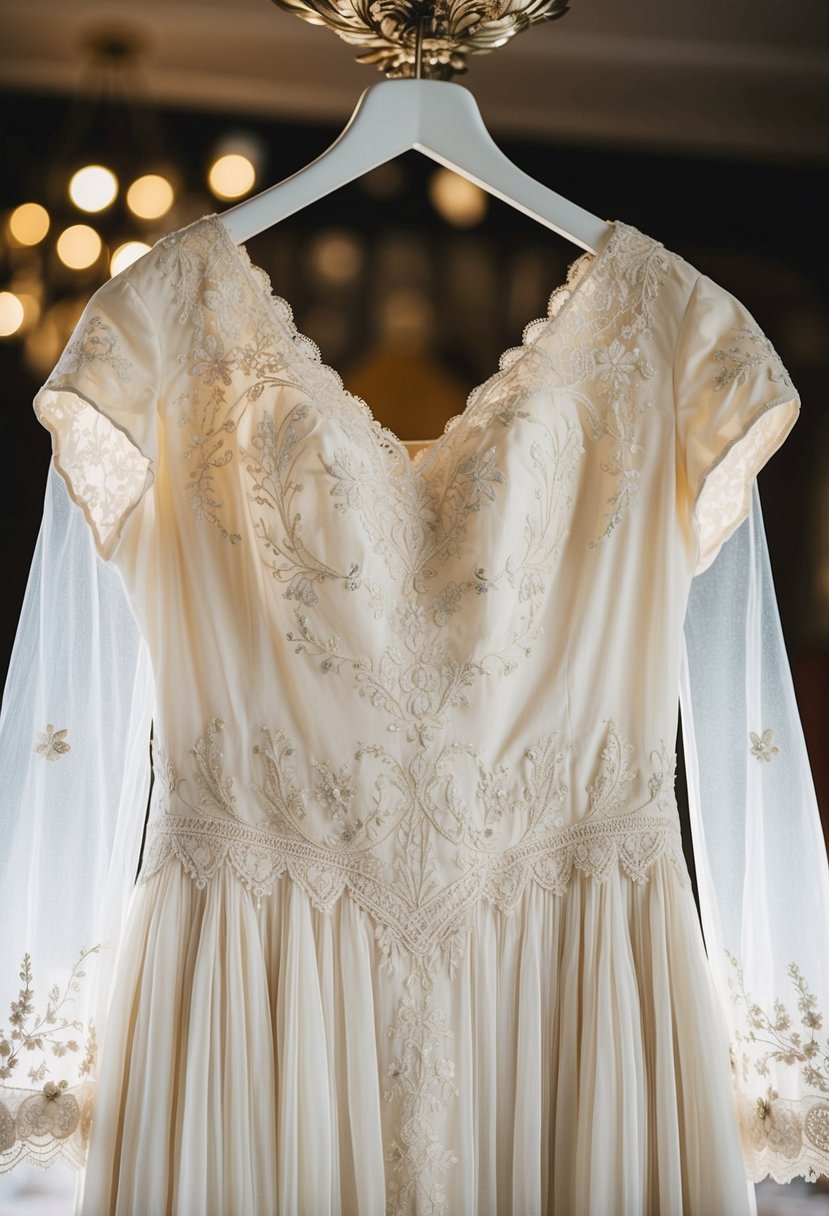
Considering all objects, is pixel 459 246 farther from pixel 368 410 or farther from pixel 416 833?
pixel 416 833

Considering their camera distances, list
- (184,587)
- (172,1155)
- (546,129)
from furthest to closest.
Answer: (546,129) → (184,587) → (172,1155)

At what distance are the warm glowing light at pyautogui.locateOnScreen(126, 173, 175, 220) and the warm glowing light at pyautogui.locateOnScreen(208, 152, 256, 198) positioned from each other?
83 mm

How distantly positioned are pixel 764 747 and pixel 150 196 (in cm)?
147

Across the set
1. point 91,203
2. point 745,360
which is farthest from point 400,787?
point 91,203

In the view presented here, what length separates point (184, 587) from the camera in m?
1.05

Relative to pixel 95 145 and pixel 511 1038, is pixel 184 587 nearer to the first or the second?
pixel 511 1038

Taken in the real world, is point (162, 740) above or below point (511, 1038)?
above

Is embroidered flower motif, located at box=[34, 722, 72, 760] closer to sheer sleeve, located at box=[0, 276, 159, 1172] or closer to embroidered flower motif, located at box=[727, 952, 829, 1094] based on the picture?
sheer sleeve, located at box=[0, 276, 159, 1172]

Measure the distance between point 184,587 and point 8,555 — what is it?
39.3 inches

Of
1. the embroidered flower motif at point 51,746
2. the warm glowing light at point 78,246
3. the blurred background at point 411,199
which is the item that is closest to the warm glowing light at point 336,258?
the blurred background at point 411,199

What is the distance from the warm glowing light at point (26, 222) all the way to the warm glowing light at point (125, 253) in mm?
138

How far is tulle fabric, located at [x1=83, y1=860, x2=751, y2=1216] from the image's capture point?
0.94 metres

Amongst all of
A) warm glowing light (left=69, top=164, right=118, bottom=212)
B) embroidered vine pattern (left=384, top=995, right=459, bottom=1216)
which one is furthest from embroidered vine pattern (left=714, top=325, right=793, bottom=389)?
warm glowing light (left=69, top=164, right=118, bottom=212)

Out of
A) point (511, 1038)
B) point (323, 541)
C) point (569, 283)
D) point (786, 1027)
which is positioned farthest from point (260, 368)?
point (786, 1027)
